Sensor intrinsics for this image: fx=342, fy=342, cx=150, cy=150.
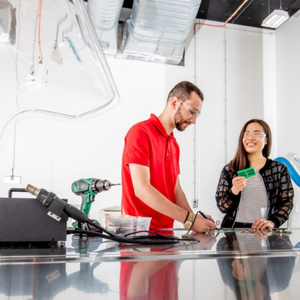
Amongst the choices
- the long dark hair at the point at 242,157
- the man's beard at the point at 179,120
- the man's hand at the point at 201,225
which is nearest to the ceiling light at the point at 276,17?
the long dark hair at the point at 242,157

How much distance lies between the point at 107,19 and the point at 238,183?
7.49 feet

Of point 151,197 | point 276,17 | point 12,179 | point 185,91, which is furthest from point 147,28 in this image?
point 151,197

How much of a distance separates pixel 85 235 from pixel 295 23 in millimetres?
3888

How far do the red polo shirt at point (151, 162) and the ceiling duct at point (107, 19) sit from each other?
5.99 ft

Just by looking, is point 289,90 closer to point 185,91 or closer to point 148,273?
point 185,91

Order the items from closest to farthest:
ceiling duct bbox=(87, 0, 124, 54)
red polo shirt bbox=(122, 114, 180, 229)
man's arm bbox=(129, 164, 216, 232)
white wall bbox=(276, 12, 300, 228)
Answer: man's arm bbox=(129, 164, 216, 232) < red polo shirt bbox=(122, 114, 180, 229) < ceiling duct bbox=(87, 0, 124, 54) < white wall bbox=(276, 12, 300, 228)

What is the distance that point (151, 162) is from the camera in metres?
1.75

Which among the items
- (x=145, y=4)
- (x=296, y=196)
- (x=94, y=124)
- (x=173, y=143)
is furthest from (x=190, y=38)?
(x=173, y=143)

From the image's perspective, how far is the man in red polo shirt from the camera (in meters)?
1.55

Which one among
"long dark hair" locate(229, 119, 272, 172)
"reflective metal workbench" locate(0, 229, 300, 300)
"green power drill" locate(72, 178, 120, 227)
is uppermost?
"long dark hair" locate(229, 119, 272, 172)

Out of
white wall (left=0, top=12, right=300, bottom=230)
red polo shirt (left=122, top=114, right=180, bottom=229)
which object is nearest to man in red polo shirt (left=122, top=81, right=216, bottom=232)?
red polo shirt (left=122, top=114, right=180, bottom=229)

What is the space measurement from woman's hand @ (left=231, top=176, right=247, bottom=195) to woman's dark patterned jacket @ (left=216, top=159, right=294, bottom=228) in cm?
7

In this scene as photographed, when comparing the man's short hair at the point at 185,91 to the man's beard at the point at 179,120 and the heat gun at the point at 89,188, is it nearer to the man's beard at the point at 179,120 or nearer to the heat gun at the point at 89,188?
the man's beard at the point at 179,120

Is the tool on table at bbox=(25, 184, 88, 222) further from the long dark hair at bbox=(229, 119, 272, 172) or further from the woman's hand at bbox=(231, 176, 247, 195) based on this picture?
the long dark hair at bbox=(229, 119, 272, 172)
